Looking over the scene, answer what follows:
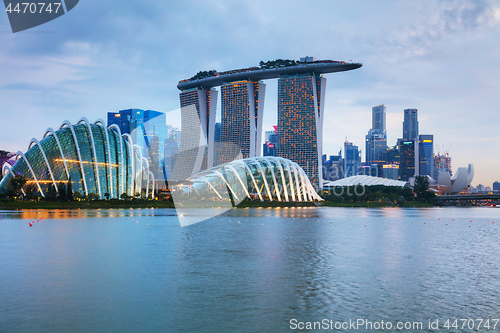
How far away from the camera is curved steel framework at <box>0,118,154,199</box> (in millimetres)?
91750

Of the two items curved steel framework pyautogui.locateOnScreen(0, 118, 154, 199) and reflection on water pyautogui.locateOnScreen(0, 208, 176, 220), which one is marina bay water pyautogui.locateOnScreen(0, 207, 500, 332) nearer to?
reflection on water pyautogui.locateOnScreen(0, 208, 176, 220)

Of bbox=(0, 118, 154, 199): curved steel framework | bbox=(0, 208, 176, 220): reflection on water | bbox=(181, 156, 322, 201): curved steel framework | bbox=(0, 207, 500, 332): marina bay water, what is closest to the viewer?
bbox=(0, 207, 500, 332): marina bay water

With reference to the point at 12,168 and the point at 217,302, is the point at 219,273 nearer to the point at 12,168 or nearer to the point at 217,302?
the point at 217,302

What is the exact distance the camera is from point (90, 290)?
19.3 m

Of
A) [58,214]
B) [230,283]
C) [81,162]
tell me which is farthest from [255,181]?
[230,283]

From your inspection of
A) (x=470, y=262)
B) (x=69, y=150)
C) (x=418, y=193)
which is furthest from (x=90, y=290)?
(x=418, y=193)

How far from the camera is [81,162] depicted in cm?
9625

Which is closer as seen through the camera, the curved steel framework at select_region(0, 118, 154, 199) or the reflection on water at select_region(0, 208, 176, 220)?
the reflection on water at select_region(0, 208, 176, 220)

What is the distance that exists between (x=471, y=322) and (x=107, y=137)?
97382 mm

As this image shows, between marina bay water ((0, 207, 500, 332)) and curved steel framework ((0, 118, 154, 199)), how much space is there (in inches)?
2314

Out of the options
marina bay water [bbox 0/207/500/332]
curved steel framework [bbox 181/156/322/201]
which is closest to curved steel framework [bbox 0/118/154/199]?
curved steel framework [bbox 181/156/322/201]

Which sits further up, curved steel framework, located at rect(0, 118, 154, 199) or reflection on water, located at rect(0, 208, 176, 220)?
curved steel framework, located at rect(0, 118, 154, 199)

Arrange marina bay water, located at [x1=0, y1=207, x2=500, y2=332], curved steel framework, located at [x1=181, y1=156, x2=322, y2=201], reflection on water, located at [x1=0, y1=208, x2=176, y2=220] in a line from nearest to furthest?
marina bay water, located at [x1=0, y1=207, x2=500, y2=332] → reflection on water, located at [x1=0, y1=208, x2=176, y2=220] → curved steel framework, located at [x1=181, y1=156, x2=322, y2=201]

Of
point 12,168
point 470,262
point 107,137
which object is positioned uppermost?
point 107,137
